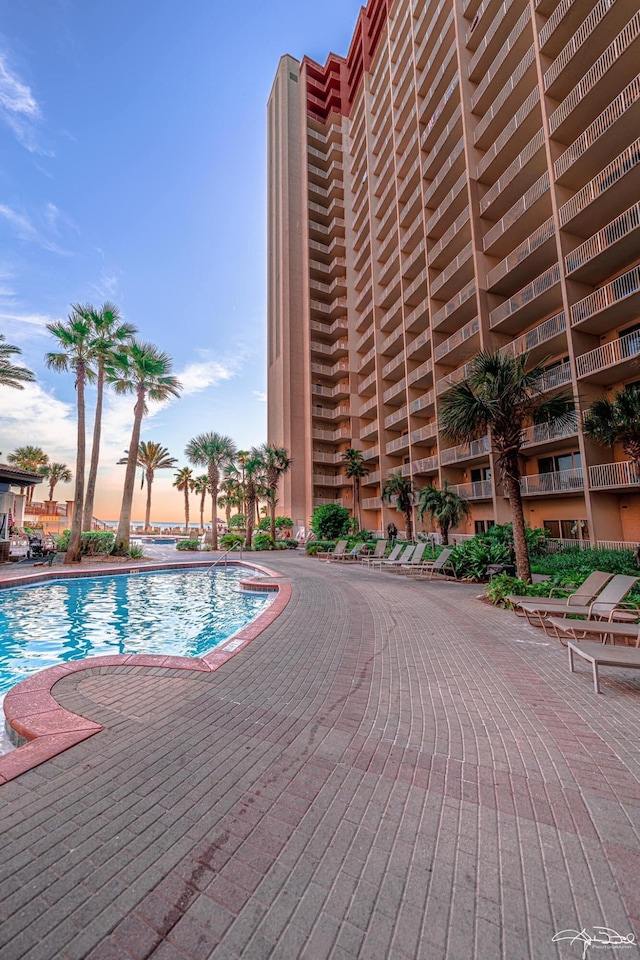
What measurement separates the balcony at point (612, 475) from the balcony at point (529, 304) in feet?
25.5

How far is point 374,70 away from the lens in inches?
1388

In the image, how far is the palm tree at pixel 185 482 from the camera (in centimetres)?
4872

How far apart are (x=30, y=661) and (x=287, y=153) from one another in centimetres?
5063

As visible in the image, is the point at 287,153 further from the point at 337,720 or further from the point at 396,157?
the point at 337,720

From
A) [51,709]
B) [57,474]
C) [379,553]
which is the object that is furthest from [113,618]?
[57,474]

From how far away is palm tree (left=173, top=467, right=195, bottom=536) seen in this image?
48.7m

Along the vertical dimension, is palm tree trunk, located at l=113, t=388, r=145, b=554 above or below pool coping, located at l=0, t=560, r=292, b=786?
above

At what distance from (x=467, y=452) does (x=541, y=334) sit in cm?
659

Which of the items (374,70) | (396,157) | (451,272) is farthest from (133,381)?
(374,70)

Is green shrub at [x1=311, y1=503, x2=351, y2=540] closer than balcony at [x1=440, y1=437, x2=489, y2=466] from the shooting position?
No

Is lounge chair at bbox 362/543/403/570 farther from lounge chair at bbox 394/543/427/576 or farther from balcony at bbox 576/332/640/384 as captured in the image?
balcony at bbox 576/332/640/384

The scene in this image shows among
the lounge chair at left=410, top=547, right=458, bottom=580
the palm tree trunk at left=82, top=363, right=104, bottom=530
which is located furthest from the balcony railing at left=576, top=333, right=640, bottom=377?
the palm tree trunk at left=82, top=363, right=104, bottom=530

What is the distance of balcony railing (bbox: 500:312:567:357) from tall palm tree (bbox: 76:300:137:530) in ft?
58.7

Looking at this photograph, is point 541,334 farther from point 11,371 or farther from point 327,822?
point 11,371
